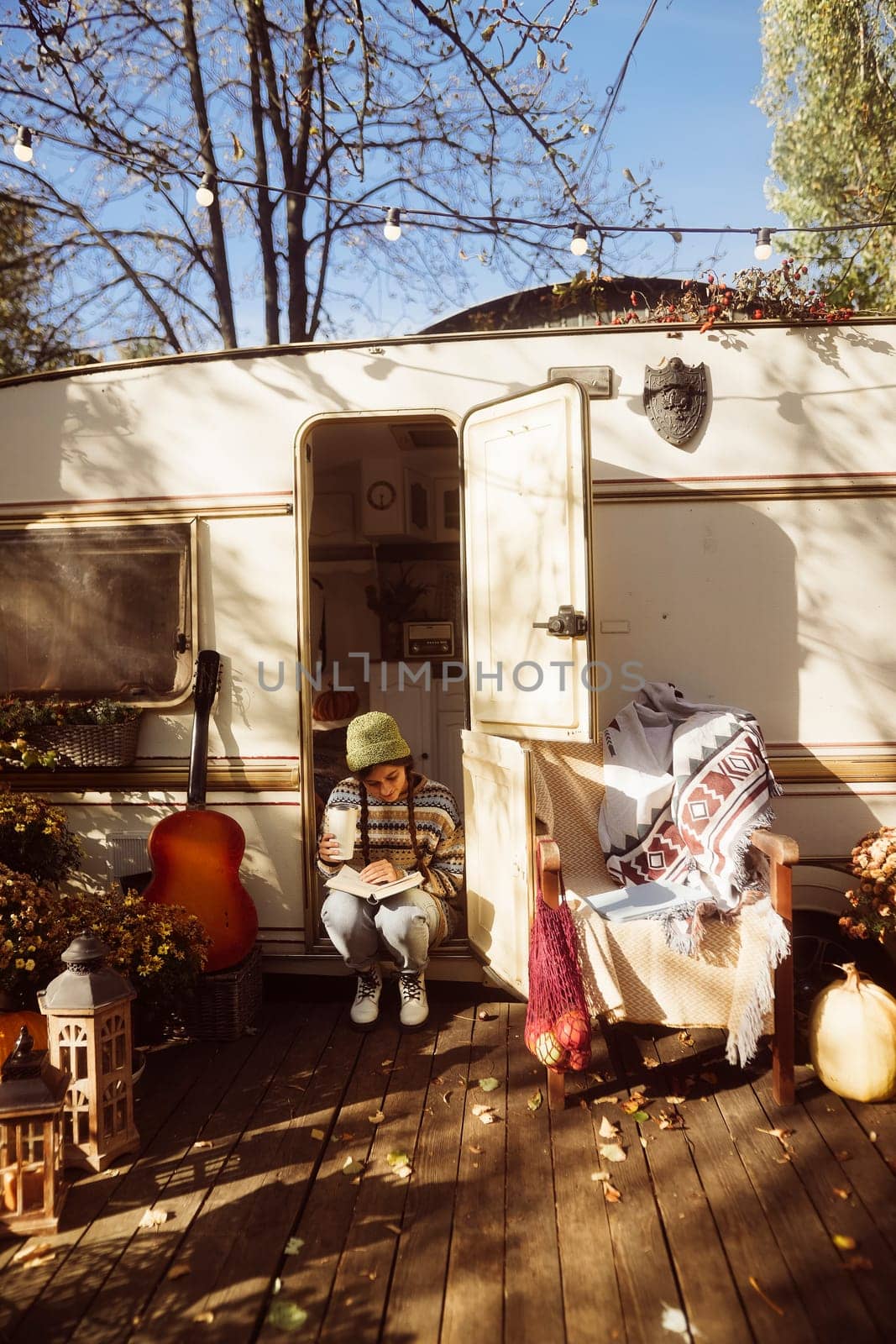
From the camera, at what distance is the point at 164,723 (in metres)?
4.68

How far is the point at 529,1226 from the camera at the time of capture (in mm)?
2781

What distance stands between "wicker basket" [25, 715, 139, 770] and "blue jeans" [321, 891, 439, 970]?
1256 millimetres

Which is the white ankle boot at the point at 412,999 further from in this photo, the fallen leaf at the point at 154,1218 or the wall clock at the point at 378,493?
the wall clock at the point at 378,493

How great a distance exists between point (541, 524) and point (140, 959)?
7.85ft

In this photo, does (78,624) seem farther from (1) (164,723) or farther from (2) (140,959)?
(2) (140,959)

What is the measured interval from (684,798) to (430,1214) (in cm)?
183

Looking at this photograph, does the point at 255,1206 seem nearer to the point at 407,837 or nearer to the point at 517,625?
the point at 407,837

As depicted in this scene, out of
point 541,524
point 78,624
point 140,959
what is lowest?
point 140,959

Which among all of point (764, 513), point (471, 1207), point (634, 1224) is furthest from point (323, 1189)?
point (764, 513)

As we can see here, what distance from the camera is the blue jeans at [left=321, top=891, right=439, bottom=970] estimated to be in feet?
13.6

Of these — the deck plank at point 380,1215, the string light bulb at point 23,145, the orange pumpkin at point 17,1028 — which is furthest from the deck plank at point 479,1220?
the string light bulb at point 23,145

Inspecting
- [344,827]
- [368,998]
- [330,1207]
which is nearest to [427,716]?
[344,827]

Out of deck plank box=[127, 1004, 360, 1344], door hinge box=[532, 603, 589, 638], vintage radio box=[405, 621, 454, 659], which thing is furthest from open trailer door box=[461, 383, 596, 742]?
vintage radio box=[405, 621, 454, 659]

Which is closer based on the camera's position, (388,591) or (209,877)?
(209,877)
